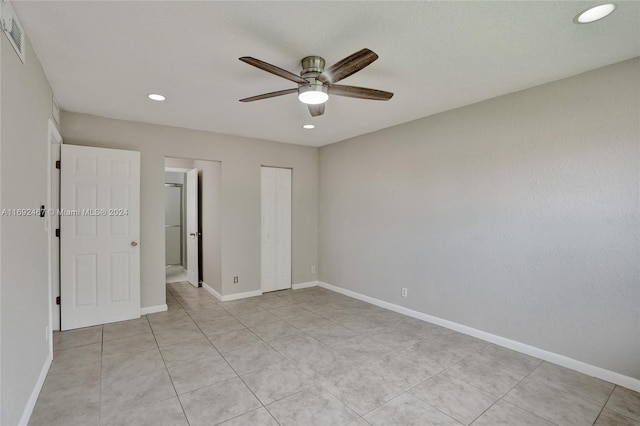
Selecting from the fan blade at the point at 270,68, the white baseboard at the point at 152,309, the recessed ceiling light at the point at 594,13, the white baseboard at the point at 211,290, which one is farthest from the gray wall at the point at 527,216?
the white baseboard at the point at 152,309

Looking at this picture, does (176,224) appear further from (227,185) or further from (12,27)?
(12,27)

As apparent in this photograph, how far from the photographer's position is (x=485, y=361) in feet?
9.53

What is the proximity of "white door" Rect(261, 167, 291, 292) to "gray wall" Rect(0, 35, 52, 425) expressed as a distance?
9.75 ft

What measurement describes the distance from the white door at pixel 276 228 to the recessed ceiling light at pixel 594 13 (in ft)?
13.8

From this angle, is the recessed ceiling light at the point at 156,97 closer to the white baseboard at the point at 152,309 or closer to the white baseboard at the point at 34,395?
the white baseboard at the point at 34,395

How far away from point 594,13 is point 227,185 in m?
4.29

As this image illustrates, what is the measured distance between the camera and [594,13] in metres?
1.87

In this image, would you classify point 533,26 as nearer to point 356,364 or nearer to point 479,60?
point 479,60

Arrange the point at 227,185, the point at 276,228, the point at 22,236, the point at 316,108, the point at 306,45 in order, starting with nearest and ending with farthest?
the point at 22,236 < the point at 306,45 < the point at 316,108 < the point at 227,185 < the point at 276,228

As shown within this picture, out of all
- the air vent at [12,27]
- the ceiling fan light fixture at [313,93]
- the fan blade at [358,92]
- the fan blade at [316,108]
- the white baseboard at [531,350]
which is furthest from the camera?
A: the fan blade at [316,108]

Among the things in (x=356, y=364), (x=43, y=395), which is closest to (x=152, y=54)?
(x=43, y=395)

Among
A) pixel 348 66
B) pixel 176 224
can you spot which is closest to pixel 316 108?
pixel 348 66

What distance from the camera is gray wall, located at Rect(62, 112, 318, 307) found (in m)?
4.02

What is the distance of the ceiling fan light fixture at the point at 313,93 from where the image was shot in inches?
90.7
